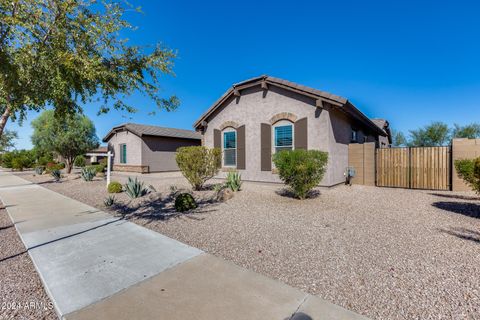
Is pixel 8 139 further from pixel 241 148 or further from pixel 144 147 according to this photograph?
pixel 241 148

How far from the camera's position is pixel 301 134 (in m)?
11.0

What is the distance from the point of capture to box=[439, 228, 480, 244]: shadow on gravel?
4.68 metres

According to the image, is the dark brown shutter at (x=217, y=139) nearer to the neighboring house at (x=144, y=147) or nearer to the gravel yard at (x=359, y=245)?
the gravel yard at (x=359, y=245)

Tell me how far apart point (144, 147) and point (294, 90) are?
50.7 feet

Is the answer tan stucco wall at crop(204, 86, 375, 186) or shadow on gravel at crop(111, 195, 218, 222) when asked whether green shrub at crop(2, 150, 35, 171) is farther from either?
shadow on gravel at crop(111, 195, 218, 222)

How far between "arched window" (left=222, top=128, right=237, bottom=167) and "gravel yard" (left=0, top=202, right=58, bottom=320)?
33.2 feet

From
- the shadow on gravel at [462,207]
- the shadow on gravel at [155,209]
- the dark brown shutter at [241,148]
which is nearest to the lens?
the shadow on gravel at [462,207]

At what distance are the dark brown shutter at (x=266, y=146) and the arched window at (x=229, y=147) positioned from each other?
2.02 m

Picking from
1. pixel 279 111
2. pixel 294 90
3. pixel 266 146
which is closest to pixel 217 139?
pixel 266 146

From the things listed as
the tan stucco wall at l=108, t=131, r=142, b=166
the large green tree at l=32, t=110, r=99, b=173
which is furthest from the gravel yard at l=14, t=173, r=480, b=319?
the large green tree at l=32, t=110, r=99, b=173

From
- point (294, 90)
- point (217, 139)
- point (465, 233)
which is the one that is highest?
point (294, 90)

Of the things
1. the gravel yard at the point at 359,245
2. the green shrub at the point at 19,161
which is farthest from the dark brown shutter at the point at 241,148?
the green shrub at the point at 19,161

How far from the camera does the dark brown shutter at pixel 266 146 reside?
11.9 m

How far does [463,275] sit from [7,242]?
836cm
